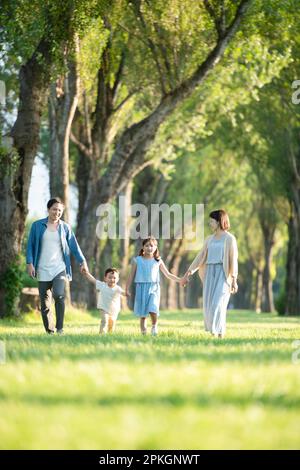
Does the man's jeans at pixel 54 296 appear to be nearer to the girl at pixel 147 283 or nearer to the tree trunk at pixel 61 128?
the girl at pixel 147 283

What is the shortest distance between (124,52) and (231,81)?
18.8ft

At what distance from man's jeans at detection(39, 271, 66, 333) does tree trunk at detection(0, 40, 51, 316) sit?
16.4 feet

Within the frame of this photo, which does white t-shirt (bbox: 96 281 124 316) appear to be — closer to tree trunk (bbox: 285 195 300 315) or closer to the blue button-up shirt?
the blue button-up shirt

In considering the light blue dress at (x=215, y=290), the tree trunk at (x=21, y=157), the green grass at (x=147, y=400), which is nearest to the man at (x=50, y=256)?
the light blue dress at (x=215, y=290)

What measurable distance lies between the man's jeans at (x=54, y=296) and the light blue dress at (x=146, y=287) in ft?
4.82

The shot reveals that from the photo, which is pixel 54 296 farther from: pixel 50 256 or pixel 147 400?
pixel 147 400

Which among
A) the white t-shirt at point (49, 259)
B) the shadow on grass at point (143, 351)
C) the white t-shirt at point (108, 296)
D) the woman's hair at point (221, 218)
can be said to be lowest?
the shadow on grass at point (143, 351)

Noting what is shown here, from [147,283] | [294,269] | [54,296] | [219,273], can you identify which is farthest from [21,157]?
[294,269]

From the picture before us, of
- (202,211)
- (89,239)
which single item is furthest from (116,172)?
(202,211)

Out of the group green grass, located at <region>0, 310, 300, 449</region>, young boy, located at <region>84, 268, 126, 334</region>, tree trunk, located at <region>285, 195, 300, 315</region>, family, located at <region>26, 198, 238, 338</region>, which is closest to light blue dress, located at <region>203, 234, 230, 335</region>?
family, located at <region>26, 198, 238, 338</region>

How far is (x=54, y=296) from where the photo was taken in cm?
1493

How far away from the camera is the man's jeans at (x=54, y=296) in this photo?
1495cm

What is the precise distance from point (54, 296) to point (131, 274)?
1740mm

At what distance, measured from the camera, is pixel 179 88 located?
2364 cm
